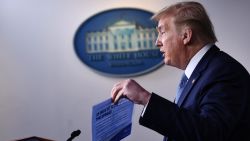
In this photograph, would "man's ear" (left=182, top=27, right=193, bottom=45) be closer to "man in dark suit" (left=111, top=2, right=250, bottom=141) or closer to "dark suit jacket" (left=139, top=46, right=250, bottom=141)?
"man in dark suit" (left=111, top=2, right=250, bottom=141)

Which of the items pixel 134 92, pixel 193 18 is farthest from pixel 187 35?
pixel 134 92

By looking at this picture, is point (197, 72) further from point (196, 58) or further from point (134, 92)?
point (134, 92)

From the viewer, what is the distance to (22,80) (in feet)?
8.82

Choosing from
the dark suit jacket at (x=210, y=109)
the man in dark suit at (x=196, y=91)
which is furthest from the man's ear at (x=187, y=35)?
the dark suit jacket at (x=210, y=109)

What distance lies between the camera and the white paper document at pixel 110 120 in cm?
93

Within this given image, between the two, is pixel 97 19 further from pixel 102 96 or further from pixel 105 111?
pixel 105 111

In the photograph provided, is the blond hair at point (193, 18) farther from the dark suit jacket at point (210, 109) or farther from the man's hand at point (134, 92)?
the man's hand at point (134, 92)

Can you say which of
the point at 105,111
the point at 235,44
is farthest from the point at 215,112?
the point at 235,44

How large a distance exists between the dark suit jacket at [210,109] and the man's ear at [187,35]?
0.11 metres

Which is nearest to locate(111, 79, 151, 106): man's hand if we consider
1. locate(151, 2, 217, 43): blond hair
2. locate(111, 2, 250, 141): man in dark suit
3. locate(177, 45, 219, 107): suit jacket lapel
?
locate(111, 2, 250, 141): man in dark suit

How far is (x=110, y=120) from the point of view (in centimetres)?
101

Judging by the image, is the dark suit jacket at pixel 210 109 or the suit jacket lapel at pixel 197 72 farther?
the suit jacket lapel at pixel 197 72

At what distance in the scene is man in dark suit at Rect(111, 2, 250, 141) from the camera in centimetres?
76

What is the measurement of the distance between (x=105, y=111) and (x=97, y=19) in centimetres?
173
